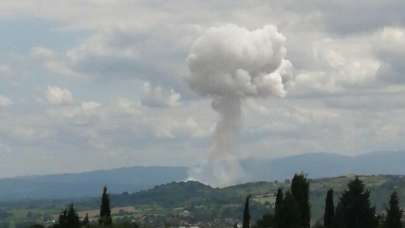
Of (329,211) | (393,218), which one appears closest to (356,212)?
(393,218)

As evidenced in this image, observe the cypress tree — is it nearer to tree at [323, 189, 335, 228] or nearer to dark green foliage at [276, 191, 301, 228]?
dark green foliage at [276, 191, 301, 228]

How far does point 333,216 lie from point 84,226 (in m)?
46.7

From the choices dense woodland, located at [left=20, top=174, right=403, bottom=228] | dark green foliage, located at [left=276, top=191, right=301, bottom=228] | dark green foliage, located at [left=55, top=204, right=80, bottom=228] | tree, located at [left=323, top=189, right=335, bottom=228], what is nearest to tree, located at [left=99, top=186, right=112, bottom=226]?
dense woodland, located at [left=20, top=174, right=403, bottom=228]

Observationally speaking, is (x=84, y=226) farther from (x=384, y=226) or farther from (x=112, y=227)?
(x=384, y=226)

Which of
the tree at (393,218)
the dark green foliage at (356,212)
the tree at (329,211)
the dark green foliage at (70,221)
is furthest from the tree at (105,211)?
the tree at (393,218)

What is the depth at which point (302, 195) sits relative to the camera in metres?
148

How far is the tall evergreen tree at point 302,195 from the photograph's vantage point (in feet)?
476

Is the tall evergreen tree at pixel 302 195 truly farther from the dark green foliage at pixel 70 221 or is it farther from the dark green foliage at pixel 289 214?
the dark green foliage at pixel 70 221

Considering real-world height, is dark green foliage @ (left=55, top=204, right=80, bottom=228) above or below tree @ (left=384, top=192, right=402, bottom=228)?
above

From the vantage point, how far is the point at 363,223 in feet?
467

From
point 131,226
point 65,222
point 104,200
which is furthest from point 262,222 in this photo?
point 65,222

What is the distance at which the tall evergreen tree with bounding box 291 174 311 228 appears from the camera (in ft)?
476

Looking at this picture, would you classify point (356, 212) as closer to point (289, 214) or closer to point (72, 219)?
point (289, 214)

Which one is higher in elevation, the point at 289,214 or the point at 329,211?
the point at 329,211
